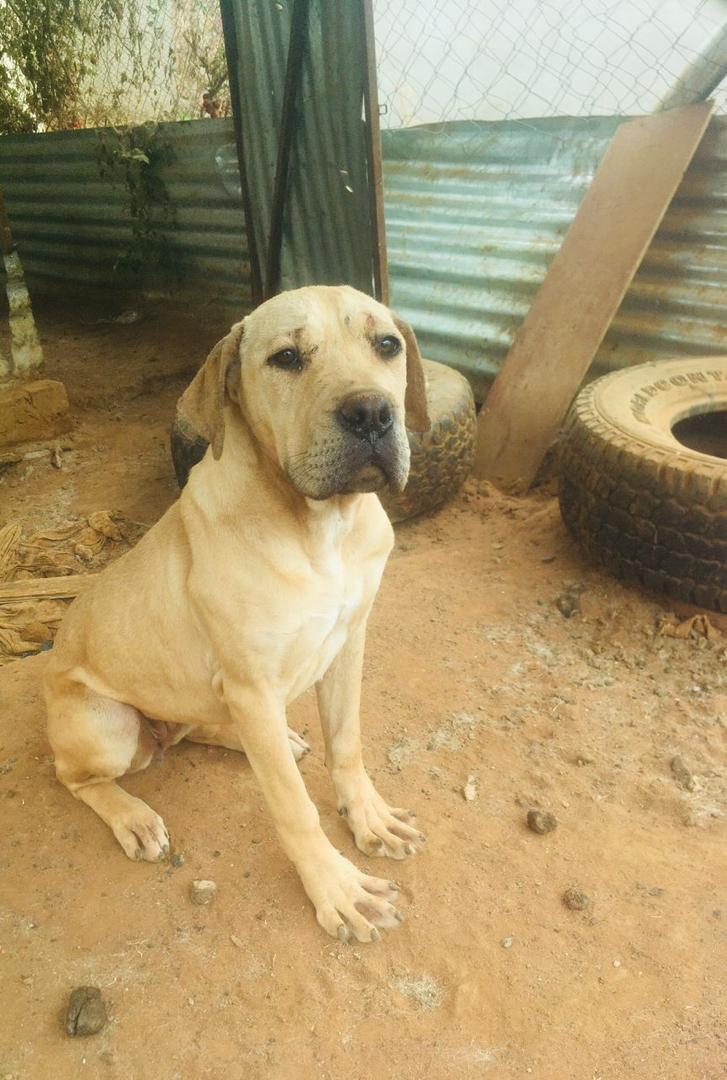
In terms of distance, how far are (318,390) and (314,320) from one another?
0.22 m

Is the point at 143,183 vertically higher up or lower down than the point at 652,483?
higher up

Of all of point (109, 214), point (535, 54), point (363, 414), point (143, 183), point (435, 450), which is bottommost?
point (435, 450)

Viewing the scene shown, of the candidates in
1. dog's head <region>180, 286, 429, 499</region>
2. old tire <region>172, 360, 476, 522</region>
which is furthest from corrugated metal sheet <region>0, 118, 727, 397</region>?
dog's head <region>180, 286, 429, 499</region>

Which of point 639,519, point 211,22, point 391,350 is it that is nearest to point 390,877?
point 391,350

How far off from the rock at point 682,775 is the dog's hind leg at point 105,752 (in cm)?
180

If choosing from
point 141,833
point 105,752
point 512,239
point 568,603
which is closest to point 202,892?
point 141,833

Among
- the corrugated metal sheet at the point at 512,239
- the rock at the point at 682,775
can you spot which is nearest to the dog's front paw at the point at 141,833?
the rock at the point at 682,775

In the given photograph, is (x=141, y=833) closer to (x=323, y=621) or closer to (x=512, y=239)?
(x=323, y=621)

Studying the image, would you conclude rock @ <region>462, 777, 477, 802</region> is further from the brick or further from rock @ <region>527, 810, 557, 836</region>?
the brick

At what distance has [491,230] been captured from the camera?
208 inches

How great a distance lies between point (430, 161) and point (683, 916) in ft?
16.3

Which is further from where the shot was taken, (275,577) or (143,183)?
Result: (143,183)

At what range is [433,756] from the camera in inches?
114

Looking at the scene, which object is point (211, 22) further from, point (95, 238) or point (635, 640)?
point (635, 640)
